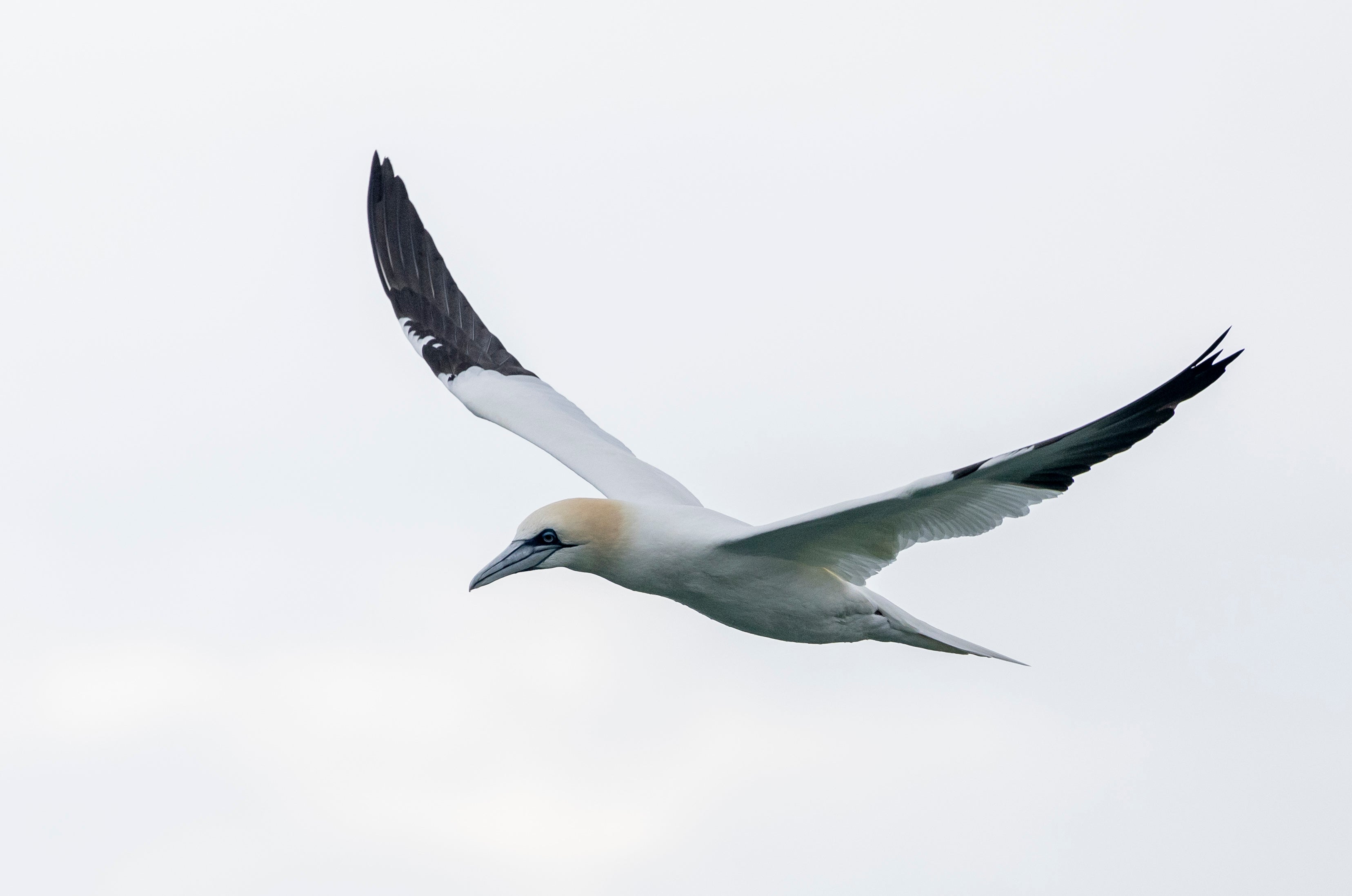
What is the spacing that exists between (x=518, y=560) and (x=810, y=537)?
5.61 feet

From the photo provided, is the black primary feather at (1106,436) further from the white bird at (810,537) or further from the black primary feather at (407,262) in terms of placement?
the black primary feather at (407,262)

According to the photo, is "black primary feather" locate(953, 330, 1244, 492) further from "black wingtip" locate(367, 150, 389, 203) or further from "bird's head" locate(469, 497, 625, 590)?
"black wingtip" locate(367, 150, 389, 203)

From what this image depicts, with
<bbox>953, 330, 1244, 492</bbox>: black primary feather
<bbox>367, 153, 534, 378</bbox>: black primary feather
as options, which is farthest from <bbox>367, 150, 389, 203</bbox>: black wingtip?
<bbox>953, 330, 1244, 492</bbox>: black primary feather

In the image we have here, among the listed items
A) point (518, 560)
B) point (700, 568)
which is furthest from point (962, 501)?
point (518, 560)

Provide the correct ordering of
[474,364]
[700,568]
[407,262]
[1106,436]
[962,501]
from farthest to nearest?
1. [407,262]
2. [474,364]
3. [700,568]
4. [962,501]
5. [1106,436]

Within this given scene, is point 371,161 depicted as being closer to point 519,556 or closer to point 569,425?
point 569,425

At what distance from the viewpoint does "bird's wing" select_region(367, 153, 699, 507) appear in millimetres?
12516

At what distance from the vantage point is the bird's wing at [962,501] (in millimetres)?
9078

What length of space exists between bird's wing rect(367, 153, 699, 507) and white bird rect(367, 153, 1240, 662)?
5.6 inches

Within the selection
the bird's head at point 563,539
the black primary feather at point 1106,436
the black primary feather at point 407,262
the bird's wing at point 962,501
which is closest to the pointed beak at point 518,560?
the bird's head at point 563,539

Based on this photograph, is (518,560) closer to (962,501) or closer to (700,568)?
(700,568)

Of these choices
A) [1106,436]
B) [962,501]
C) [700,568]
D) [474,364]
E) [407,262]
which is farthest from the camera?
[407,262]

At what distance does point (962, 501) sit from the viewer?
32.7ft

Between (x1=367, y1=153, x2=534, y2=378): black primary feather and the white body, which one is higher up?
(x1=367, y1=153, x2=534, y2=378): black primary feather
